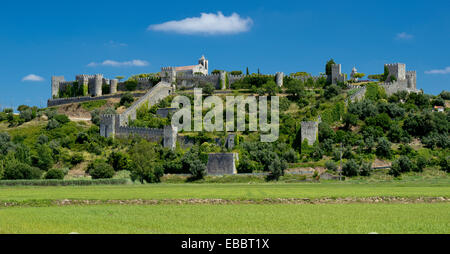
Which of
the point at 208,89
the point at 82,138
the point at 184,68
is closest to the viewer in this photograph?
the point at 82,138

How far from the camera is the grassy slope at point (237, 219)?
14859mm

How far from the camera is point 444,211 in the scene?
63.0ft

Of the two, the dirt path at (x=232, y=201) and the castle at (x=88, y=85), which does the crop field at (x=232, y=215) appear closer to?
the dirt path at (x=232, y=201)

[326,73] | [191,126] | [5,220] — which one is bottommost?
[5,220]

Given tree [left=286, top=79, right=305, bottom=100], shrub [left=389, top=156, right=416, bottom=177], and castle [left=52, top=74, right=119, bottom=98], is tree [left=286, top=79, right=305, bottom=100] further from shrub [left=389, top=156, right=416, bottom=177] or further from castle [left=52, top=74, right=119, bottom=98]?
castle [left=52, top=74, right=119, bottom=98]

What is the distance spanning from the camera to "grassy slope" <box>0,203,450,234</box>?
14859 mm

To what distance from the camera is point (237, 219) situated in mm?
17250

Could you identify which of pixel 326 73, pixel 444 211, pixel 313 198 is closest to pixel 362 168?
pixel 313 198

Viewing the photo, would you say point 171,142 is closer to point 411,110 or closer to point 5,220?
point 411,110

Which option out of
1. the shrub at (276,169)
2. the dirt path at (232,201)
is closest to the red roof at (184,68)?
the shrub at (276,169)

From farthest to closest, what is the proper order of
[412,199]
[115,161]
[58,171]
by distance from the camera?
[115,161]
[58,171]
[412,199]

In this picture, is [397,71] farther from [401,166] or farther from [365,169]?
[365,169]

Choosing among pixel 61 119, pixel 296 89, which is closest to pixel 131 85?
pixel 61 119

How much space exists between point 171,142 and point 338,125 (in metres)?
17.3
